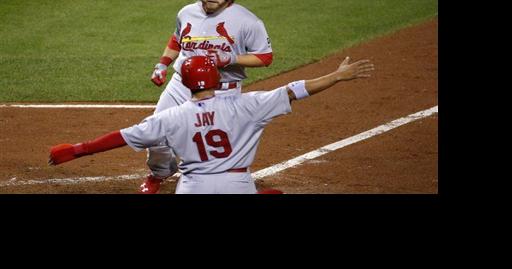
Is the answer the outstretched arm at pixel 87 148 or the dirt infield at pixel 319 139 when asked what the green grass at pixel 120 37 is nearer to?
the dirt infield at pixel 319 139

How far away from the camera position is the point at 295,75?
37.0 feet

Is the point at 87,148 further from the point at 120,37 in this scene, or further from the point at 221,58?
the point at 120,37

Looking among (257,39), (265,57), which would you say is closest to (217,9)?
(257,39)

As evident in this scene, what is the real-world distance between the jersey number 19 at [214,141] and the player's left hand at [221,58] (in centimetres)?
90

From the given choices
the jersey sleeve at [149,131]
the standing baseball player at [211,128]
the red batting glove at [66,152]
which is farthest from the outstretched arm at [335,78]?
the red batting glove at [66,152]

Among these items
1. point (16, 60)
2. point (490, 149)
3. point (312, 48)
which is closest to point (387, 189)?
point (490, 149)

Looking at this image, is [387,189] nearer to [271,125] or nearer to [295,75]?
[271,125]

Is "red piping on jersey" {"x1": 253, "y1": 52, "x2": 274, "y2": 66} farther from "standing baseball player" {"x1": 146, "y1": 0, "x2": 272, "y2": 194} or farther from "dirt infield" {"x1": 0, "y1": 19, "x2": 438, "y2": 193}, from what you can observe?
"dirt infield" {"x1": 0, "y1": 19, "x2": 438, "y2": 193}

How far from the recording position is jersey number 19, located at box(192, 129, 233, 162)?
6.10m

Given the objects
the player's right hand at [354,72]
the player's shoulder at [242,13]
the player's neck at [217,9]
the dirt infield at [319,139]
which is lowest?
the dirt infield at [319,139]

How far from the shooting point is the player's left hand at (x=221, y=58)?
22.6ft

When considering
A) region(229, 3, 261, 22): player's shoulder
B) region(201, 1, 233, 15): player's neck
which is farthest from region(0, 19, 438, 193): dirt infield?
region(201, 1, 233, 15): player's neck

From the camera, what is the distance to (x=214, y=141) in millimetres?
6113

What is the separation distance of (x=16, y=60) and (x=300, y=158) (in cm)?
485
